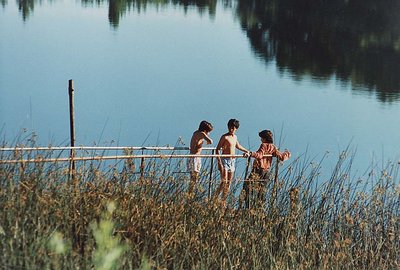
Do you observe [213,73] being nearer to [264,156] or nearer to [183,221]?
[264,156]

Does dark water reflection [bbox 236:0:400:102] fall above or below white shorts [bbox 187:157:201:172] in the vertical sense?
below

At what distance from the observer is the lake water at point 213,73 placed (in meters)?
41.4

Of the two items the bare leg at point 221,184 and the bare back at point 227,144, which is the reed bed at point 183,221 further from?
the bare back at point 227,144

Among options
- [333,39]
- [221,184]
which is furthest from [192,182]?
[333,39]

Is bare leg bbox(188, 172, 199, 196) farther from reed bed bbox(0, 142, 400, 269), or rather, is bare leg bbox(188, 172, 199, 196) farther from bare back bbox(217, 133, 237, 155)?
bare back bbox(217, 133, 237, 155)

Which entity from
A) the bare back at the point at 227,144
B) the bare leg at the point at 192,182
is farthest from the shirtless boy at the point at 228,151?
the bare leg at the point at 192,182

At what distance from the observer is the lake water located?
41.4 meters

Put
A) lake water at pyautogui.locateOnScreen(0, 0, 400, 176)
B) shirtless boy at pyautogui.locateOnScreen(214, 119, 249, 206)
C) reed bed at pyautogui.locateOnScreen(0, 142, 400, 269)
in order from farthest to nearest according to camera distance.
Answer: lake water at pyautogui.locateOnScreen(0, 0, 400, 176) < shirtless boy at pyautogui.locateOnScreen(214, 119, 249, 206) < reed bed at pyautogui.locateOnScreen(0, 142, 400, 269)

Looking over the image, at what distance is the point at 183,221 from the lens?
8008 mm

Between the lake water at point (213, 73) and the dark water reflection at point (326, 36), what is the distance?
0.40ft

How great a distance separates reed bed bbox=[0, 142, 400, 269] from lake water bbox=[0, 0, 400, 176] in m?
25.4

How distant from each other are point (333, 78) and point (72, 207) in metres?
46.8

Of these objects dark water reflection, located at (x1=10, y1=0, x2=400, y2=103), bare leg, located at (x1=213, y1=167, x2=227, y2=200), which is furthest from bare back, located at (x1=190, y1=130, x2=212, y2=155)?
dark water reflection, located at (x1=10, y1=0, x2=400, y2=103)

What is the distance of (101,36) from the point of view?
6519cm
